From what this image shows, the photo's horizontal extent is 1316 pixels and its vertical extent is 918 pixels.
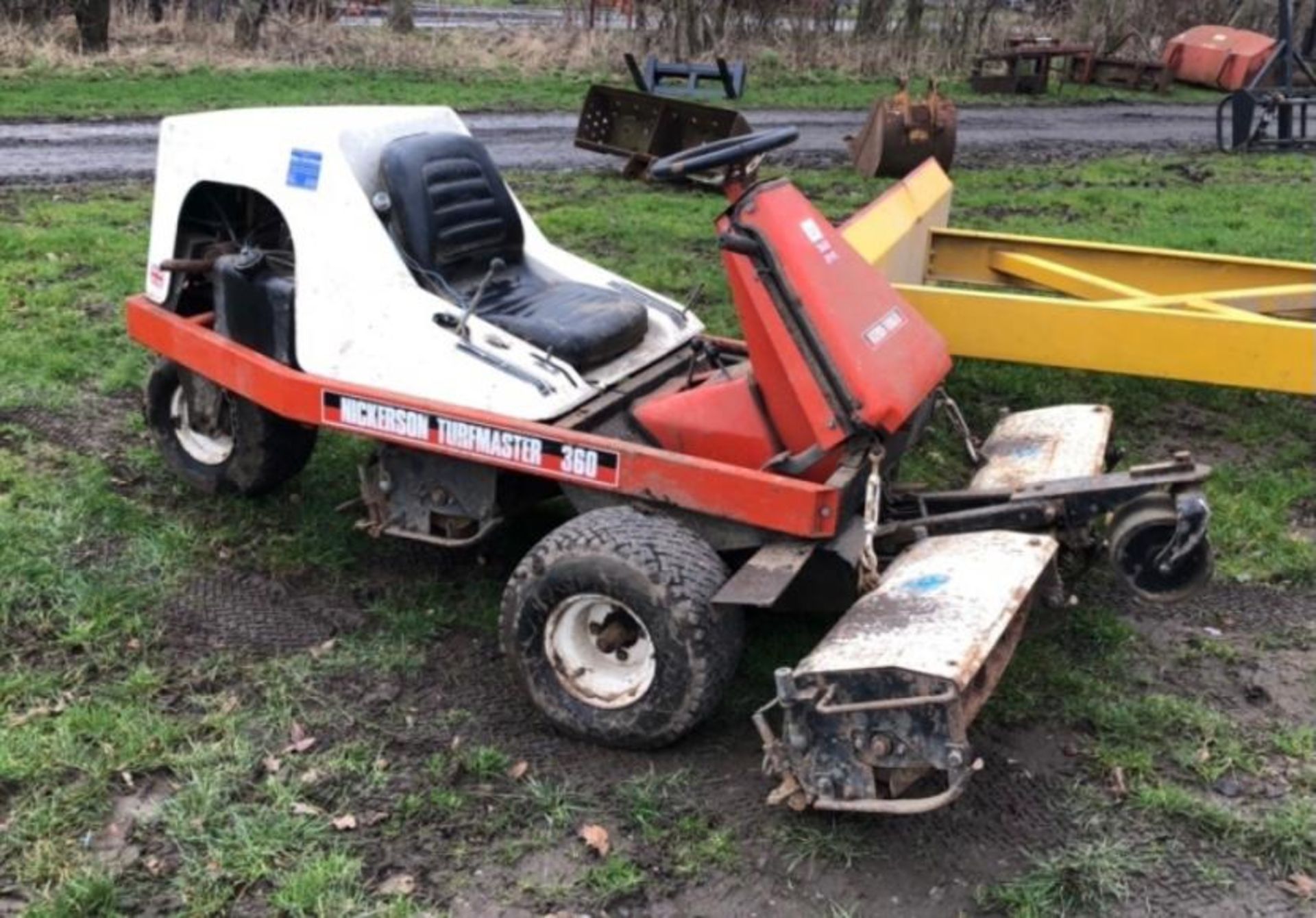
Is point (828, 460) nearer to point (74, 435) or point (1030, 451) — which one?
point (1030, 451)

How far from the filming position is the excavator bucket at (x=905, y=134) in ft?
36.6

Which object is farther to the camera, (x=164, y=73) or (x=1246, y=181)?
(x=164, y=73)

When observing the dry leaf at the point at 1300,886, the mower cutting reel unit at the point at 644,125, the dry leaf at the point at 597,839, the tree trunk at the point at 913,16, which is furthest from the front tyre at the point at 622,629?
the tree trunk at the point at 913,16

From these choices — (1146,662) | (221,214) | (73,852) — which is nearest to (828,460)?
(1146,662)

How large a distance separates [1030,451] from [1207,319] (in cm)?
126

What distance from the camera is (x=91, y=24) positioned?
56.9ft

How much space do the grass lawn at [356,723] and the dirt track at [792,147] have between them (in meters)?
5.84

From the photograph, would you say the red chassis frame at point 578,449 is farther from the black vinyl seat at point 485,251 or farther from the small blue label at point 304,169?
the small blue label at point 304,169

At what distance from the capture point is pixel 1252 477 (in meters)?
5.55

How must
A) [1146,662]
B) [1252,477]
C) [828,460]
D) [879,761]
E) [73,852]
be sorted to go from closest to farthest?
1. [879,761]
2. [73,852]
3. [828,460]
4. [1146,662]
5. [1252,477]

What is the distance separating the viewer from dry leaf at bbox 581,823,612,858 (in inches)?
129

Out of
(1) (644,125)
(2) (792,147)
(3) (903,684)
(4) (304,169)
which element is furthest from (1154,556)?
(2) (792,147)

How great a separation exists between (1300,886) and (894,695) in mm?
1112

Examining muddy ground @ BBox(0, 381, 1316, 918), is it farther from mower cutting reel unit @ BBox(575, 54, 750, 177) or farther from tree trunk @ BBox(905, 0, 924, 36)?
tree trunk @ BBox(905, 0, 924, 36)
